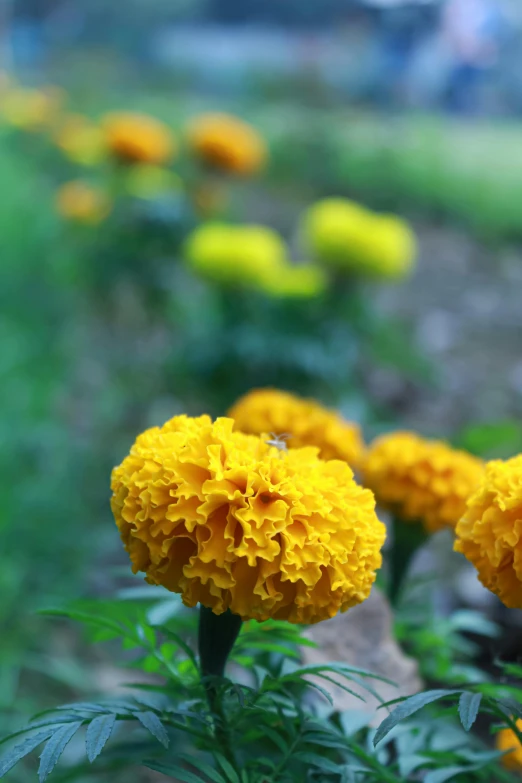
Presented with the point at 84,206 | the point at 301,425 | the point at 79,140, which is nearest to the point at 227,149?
the point at 84,206

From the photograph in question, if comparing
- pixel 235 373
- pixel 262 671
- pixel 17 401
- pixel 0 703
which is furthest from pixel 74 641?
pixel 262 671

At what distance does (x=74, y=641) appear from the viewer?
1.19m

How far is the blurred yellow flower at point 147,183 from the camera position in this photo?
6.72ft

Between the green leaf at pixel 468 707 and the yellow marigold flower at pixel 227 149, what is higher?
the yellow marigold flower at pixel 227 149

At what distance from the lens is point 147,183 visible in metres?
2.11

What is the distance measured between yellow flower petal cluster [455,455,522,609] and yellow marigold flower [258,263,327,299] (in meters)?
1.25

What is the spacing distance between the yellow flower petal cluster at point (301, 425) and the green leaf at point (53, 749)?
0.27 meters

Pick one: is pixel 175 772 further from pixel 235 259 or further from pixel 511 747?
pixel 235 259

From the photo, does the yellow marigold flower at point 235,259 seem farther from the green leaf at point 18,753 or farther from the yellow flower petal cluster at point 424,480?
the green leaf at point 18,753

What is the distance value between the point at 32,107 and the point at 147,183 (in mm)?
1312

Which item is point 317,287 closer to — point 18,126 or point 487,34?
point 487,34

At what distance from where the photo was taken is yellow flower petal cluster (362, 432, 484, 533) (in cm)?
60

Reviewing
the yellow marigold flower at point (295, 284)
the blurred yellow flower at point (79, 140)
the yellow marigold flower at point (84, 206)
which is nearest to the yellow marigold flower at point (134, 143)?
the yellow marigold flower at point (84, 206)

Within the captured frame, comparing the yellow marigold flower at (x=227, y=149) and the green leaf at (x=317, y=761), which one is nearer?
the green leaf at (x=317, y=761)
